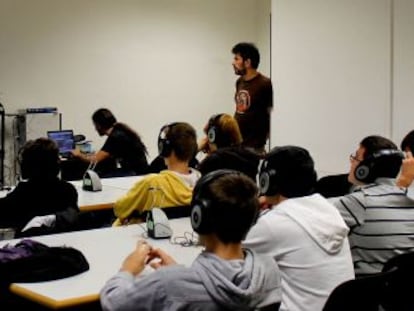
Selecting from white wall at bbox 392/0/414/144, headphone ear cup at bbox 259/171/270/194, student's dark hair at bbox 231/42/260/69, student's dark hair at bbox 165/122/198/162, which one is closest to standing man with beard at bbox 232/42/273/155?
student's dark hair at bbox 231/42/260/69

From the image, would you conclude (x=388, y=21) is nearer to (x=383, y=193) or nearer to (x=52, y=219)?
(x=383, y=193)

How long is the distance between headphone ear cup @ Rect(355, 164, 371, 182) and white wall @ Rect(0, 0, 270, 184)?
498 cm

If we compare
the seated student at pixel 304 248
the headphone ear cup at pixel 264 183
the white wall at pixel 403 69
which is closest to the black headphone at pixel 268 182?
the headphone ear cup at pixel 264 183

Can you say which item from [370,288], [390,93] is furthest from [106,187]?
[370,288]

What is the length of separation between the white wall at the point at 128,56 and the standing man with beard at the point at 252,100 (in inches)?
96.8

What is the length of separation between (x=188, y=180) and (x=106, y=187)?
128cm

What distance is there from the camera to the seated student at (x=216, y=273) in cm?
149

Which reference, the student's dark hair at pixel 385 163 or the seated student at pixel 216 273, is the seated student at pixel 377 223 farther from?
the seated student at pixel 216 273

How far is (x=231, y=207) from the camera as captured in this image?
1593 mm

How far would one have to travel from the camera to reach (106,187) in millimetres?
4297

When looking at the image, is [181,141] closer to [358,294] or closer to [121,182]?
[121,182]

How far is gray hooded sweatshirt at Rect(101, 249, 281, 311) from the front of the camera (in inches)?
58.6

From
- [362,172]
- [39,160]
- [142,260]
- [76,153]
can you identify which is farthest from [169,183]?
[76,153]

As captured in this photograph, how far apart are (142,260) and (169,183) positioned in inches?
49.3
